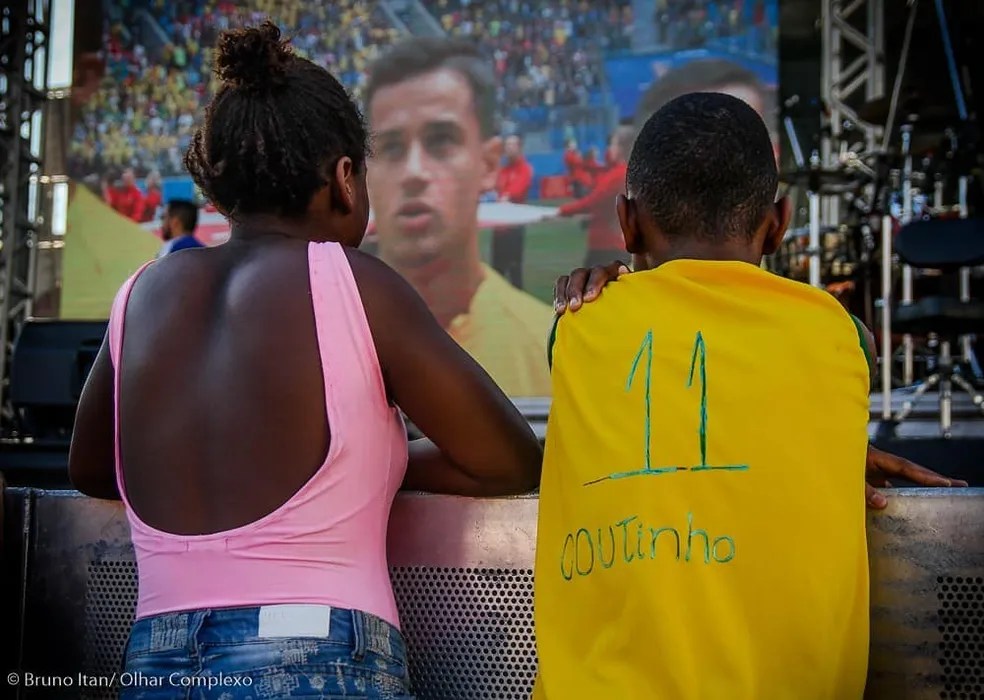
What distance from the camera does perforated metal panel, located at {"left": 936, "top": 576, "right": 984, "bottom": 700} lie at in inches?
46.2

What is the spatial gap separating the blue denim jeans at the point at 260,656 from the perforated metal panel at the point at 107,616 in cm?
26

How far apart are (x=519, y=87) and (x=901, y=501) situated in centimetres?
677

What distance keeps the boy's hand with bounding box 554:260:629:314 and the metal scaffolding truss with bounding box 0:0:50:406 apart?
679cm

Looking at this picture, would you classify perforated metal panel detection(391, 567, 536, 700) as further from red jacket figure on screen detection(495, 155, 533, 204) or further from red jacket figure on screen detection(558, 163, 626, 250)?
red jacket figure on screen detection(495, 155, 533, 204)

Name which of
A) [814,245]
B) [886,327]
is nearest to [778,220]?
[886,327]

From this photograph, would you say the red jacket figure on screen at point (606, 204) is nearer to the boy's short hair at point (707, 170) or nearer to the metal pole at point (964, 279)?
the metal pole at point (964, 279)

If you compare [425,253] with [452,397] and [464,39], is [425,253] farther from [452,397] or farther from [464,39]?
[452,397]

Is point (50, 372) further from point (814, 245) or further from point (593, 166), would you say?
point (814, 245)

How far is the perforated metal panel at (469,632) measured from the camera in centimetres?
129

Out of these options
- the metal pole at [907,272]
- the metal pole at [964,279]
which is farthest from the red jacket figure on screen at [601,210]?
the metal pole at [964,279]

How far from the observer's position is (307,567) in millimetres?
1131

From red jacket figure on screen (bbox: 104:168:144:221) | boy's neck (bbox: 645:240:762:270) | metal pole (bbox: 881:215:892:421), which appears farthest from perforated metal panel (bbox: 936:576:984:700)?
red jacket figure on screen (bbox: 104:168:144:221)

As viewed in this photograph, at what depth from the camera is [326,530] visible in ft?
3.78

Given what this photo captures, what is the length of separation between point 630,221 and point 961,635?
0.63m
